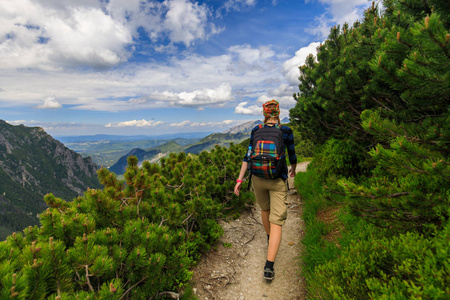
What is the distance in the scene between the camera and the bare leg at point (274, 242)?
4.18m

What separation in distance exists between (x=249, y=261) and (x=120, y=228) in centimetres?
332

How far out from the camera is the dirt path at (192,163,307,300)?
13.3 ft

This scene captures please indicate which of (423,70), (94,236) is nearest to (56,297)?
(94,236)

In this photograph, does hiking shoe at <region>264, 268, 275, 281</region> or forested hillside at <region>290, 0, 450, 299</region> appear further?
hiking shoe at <region>264, 268, 275, 281</region>

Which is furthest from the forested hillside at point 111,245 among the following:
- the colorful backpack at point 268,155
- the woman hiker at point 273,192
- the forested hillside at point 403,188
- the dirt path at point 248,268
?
A: the forested hillside at point 403,188

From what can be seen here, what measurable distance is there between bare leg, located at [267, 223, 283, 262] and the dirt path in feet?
1.95

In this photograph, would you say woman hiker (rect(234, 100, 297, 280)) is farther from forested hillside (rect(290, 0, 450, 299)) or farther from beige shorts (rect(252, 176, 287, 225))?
forested hillside (rect(290, 0, 450, 299))

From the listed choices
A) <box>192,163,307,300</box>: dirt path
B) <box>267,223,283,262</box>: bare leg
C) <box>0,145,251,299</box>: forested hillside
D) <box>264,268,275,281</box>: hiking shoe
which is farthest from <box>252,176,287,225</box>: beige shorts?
<box>0,145,251,299</box>: forested hillside

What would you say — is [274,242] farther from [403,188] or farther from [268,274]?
[403,188]

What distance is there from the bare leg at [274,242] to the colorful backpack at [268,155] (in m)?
1.12

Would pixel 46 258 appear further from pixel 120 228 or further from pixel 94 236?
pixel 120 228

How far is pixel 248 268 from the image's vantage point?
486cm

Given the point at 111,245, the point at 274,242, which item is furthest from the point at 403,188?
the point at 111,245

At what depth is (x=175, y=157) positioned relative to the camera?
24.3 ft
